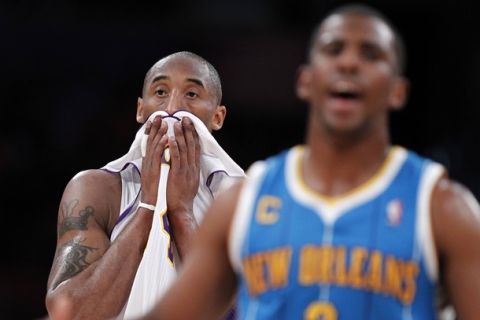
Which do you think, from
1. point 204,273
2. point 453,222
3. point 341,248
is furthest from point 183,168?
point 453,222

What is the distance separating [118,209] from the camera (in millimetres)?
4938

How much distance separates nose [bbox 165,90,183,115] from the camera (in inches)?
192

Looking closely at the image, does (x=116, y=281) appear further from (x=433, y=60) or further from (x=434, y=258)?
(x=433, y=60)

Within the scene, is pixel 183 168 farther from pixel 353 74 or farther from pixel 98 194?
pixel 353 74

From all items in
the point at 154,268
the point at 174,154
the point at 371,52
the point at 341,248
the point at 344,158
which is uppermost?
the point at 371,52

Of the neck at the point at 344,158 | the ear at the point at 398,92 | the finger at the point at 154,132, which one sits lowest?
the finger at the point at 154,132

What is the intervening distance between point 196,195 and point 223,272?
1755 mm

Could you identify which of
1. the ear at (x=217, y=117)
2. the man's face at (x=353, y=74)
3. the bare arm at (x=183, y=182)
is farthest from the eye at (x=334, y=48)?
the ear at (x=217, y=117)

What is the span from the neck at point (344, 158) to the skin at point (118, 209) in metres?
1.59

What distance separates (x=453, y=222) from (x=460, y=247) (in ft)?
0.21

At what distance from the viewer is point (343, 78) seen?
9.71 feet

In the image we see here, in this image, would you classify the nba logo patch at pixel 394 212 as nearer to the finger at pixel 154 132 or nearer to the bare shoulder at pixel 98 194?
the finger at pixel 154 132

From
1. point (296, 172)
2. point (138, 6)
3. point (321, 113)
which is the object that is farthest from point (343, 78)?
point (138, 6)

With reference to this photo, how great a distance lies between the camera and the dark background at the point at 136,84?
377 inches
